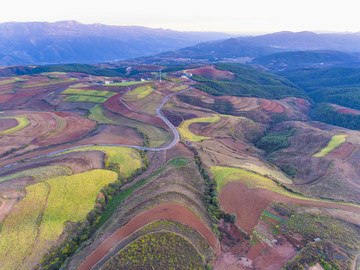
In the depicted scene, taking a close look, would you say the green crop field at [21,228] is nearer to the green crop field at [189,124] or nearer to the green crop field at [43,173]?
the green crop field at [43,173]

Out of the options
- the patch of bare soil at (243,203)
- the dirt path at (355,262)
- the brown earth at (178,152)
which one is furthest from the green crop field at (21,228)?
the dirt path at (355,262)

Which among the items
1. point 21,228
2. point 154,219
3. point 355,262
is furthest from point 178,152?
point 355,262

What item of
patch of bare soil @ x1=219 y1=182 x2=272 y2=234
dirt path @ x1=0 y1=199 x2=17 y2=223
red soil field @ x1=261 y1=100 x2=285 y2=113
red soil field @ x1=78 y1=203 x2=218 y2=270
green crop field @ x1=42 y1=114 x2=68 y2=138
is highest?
red soil field @ x1=78 y1=203 x2=218 y2=270

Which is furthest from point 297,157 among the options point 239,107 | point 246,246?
point 239,107

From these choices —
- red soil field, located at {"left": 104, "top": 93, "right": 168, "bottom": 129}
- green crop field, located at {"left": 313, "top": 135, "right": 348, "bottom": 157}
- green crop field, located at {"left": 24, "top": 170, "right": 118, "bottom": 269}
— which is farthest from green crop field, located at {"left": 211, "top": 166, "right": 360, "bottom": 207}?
red soil field, located at {"left": 104, "top": 93, "right": 168, "bottom": 129}

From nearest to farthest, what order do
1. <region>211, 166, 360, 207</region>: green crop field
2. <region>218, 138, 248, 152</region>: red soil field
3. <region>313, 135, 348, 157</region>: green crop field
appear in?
<region>211, 166, 360, 207</region>: green crop field, <region>313, 135, 348, 157</region>: green crop field, <region>218, 138, 248, 152</region>: red soil field

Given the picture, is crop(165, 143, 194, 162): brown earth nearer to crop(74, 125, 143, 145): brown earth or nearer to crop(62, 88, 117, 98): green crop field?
crop(74, 125, 143, 145): brown earth

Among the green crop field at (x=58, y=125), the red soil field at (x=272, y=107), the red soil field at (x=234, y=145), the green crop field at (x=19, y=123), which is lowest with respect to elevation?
the red soil field at (x=272, y=107)
